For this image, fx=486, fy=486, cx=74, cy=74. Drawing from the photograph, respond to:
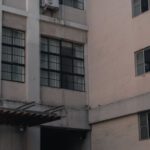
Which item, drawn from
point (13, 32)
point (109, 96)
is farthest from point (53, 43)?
point (109, 96)

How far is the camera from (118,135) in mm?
24156

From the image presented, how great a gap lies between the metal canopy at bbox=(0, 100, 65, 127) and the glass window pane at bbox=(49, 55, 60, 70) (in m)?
2.56

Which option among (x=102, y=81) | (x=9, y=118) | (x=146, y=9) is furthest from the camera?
(x=102, y=81)

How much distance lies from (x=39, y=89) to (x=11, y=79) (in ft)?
5.17

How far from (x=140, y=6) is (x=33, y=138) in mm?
8505

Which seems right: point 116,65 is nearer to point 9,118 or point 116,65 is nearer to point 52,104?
point 52,104

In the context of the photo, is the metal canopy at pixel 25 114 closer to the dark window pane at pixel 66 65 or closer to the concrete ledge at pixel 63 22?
the dark window pane at pixel 66 65

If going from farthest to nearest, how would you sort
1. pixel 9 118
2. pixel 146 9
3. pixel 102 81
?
1. pixel 102 81
2. pixel 146 9
3. pixel 9 118

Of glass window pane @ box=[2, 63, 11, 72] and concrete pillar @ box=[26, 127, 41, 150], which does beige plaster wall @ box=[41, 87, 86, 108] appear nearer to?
concrete pillar @ box=[26, 127, 41, 150]

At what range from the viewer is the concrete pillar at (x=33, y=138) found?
23984 mm

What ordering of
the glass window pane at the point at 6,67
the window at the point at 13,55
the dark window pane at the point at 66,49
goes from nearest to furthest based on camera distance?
the glass window pane at the point at 6,67 → the window at the point at 13,55 → the dark window pane at the point at 66,49

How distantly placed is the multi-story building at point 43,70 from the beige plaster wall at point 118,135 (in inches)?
34.1

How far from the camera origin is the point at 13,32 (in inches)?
995

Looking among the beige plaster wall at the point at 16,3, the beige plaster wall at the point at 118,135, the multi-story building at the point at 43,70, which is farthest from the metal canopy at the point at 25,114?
the beige plaster wall at the point at 16,3
